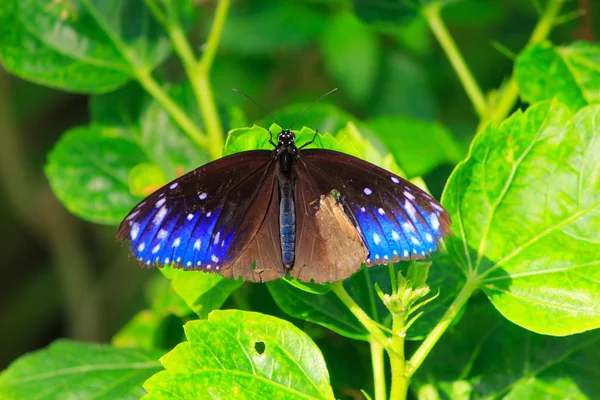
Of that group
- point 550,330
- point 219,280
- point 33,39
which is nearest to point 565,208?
point 550,330

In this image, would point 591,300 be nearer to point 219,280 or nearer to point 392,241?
point 392,241

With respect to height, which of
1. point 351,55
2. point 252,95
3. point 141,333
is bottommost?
point 141,333

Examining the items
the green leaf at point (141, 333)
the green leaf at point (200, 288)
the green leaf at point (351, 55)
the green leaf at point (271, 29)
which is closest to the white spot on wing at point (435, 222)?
the green leaf at point (200, 288)

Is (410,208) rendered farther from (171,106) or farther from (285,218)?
(171,106)

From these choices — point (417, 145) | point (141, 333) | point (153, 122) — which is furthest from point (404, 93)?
point (141, 333)

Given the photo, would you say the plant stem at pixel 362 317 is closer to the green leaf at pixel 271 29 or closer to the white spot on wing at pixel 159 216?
the white spot on wing at pixel 159 216

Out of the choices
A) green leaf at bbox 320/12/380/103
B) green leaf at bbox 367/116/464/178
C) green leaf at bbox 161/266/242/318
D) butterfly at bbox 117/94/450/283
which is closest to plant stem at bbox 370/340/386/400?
butterfly at bbox 117/94/450/283

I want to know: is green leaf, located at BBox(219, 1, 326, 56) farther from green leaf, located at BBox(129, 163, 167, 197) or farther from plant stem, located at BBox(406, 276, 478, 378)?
plant stem, located at BBox(406, 276, 478, 378)
